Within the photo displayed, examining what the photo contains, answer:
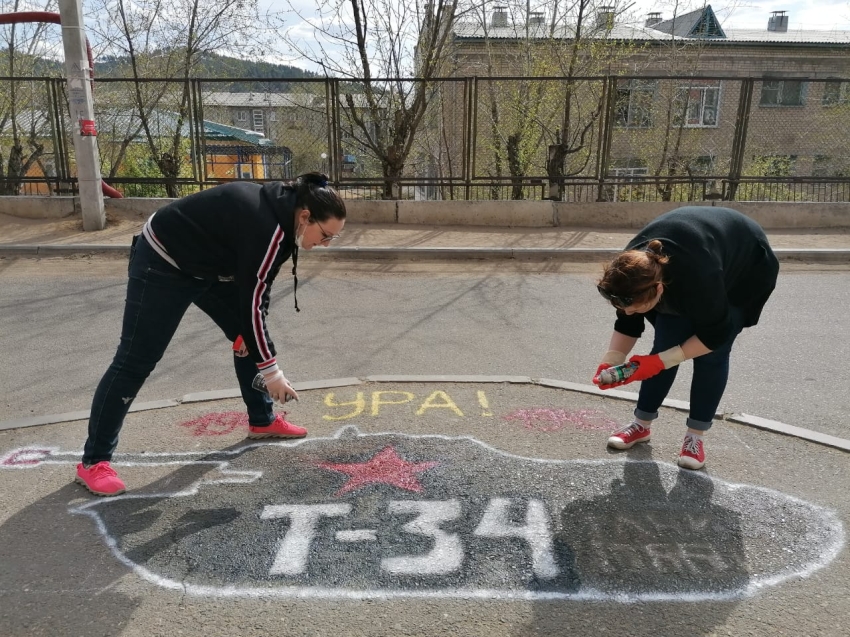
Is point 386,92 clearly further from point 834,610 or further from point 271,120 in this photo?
point 834,610

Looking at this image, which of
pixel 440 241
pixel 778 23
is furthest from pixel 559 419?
pixel 778 23

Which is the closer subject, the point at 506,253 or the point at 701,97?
the point at 506,253

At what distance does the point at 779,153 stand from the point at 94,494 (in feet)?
52.1

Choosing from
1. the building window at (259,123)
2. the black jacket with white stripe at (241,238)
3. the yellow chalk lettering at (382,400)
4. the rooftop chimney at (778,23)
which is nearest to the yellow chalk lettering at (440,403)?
the yellow chalk lettering at (382,400)

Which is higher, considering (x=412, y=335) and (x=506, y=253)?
(x=506, y=253)

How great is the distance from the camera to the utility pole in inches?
351

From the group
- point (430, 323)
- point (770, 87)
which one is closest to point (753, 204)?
point (770, 87)

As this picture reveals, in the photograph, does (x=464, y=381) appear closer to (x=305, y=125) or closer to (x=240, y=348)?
(x=240, y=348)

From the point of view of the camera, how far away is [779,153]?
14.6m

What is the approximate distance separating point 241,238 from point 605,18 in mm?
13115

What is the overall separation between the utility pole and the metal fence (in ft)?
6.16

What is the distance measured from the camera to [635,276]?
2.59 metres

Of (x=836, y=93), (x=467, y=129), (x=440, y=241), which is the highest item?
(x=836, y=93)

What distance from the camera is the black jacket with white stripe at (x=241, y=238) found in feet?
→ 8.96
